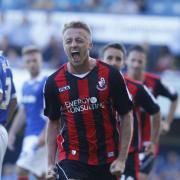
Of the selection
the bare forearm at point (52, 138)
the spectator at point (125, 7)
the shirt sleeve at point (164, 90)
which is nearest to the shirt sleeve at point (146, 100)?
the shirt sleeve at point (164, 90)

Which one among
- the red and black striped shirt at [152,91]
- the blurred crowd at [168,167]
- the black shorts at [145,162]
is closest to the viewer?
the red and black striped shirt at [152,91]

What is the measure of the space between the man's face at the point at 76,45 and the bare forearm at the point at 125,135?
69cm

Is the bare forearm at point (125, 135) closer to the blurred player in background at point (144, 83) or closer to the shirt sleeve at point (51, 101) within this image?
the shirt sleeve at point (51, 101)

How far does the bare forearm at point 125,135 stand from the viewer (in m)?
7.02

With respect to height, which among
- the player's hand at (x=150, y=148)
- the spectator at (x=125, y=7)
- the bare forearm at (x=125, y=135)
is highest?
the bare forearm at (x=125, y=135)

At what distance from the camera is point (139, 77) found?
33.4 ft

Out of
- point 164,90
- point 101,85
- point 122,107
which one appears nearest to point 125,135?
point 122,107

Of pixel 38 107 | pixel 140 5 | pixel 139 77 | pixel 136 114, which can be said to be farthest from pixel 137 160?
pixel 140 5

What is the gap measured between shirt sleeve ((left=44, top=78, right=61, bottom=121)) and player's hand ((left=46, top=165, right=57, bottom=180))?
0.48m

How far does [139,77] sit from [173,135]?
7869 millimetres

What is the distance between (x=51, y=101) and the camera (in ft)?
23.6

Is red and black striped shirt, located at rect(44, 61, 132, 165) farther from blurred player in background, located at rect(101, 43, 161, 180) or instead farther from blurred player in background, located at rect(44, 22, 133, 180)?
blurred player in background, located at rect(101, 43, 161, 180)

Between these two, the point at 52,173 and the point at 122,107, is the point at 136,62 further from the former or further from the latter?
the point at 52,173

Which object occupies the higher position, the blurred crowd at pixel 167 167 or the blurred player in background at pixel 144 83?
the blurred player in background at pixel 144 83
